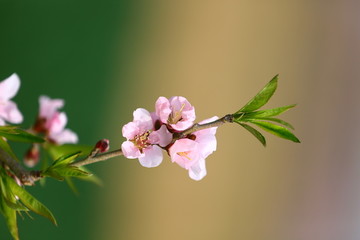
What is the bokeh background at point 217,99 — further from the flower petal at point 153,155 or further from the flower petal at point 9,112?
the flower petal at point 153,155

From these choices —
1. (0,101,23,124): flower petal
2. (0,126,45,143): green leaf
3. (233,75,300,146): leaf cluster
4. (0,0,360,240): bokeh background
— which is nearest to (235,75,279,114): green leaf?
(233,75,300,146): leaf cluster

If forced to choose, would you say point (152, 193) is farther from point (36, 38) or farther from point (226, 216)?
point (36, 38)

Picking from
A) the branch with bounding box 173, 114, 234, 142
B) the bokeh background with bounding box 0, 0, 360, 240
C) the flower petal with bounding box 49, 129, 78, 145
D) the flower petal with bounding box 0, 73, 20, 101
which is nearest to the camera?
the branch with bounding box 173, 114, 234, 142

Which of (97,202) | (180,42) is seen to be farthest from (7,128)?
(180,42)

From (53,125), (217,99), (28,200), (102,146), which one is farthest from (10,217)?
(217,99)

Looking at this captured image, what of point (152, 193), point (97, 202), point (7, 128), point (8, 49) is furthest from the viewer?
point (152, 193)

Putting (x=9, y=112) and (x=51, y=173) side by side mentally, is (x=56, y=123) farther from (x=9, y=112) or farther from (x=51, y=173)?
(x=51, y=173)

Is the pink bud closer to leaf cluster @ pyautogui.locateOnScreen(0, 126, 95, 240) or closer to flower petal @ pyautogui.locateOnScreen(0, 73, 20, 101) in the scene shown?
leaf cluster @ pyautogui.locateOnScreen(0, 126, 95, 240)
